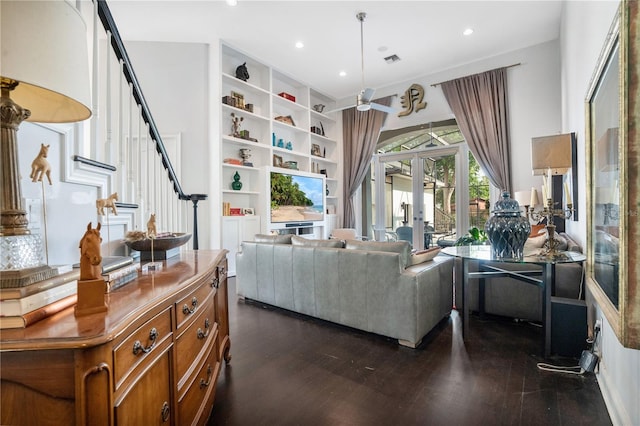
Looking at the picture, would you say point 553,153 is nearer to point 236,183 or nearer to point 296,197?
point 296,197

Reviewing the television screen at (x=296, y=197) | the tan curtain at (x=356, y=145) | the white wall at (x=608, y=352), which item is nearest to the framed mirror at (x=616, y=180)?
the white wall at (x=608, y=352)

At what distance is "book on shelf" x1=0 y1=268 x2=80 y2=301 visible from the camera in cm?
70

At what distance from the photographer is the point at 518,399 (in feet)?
5.97

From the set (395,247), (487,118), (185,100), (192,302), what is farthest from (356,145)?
(192,302)

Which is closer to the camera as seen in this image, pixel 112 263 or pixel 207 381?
pixel 112 263

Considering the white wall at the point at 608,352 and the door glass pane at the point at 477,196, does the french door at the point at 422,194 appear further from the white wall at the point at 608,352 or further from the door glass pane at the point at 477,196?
the white wall at the point at 608,352

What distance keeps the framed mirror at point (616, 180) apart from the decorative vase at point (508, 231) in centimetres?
73

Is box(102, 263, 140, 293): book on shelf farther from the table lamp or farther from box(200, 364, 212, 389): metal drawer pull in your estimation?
box(200, 364, 212, 389): metal drawer pull

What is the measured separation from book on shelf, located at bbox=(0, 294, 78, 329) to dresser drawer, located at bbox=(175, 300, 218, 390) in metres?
0.42

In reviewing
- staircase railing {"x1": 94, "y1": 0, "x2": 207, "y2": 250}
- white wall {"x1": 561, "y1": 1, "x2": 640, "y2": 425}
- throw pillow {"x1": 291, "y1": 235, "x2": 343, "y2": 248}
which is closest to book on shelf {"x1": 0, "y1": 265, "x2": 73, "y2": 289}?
staircase railing {"x1": 94, "y1": 0, "x2": 207, "y2": 250}

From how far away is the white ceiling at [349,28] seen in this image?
4.16 meters

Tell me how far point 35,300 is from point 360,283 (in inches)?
89.0

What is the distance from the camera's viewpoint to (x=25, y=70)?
771 millimetres

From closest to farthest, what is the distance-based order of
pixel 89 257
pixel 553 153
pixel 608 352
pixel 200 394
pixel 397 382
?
pixel 89 257, pixel 200 394, pixel 608 352, pixel 397 382, pixel 553 153
